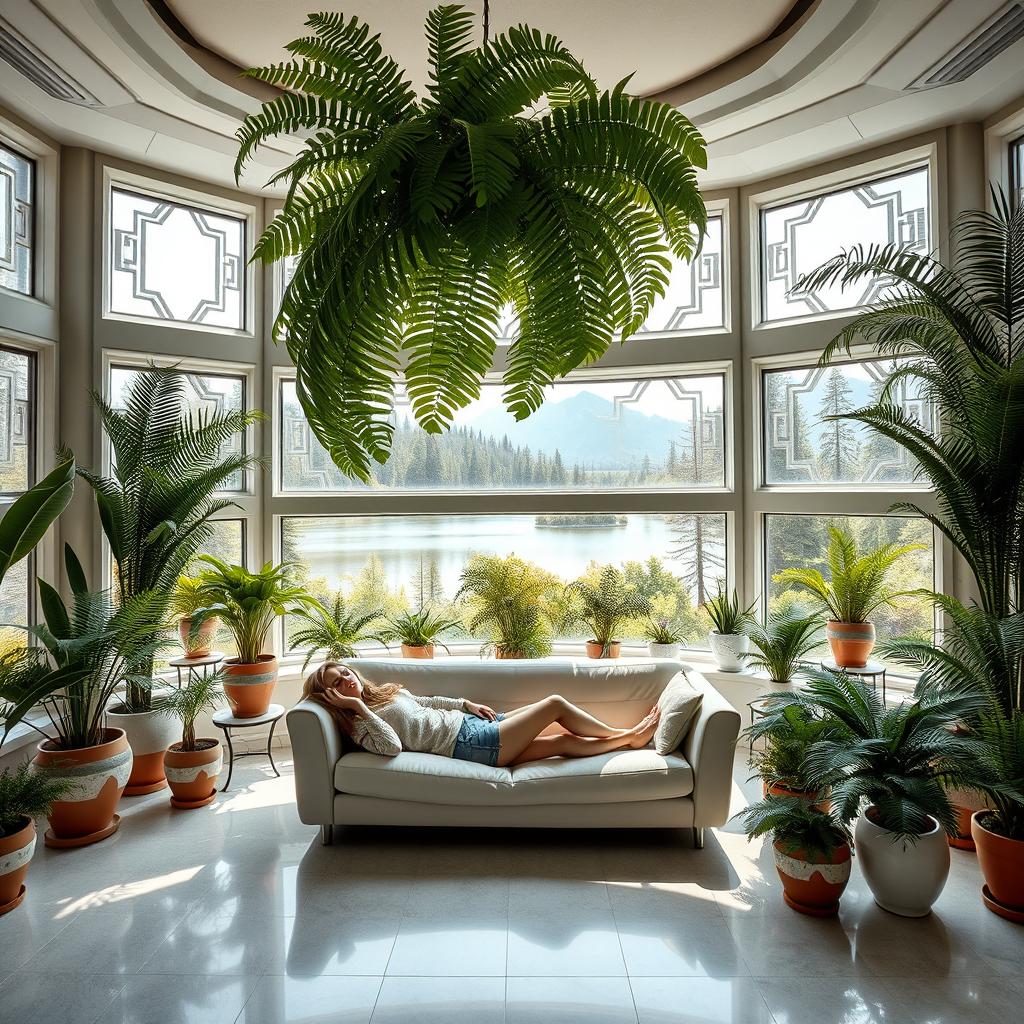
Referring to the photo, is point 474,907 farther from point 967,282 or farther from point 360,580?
point 967,282

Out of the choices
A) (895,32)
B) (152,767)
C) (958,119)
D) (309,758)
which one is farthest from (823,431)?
(152,767)

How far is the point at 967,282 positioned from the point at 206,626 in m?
4.61

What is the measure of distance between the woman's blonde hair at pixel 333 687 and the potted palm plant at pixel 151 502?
81 cm

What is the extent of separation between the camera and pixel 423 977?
7.64 feet

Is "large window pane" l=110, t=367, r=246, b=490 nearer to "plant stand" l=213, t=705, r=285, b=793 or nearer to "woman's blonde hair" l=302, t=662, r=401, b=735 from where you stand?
"plant stand" l=213, t=705, r=285, b=793

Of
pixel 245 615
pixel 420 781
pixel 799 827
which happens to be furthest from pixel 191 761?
pixel 799 827

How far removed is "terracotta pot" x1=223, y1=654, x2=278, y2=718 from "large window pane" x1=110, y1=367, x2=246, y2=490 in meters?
1.26

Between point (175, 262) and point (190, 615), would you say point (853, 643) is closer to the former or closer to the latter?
point (190, 615)

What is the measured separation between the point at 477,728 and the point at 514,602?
1.11 meters

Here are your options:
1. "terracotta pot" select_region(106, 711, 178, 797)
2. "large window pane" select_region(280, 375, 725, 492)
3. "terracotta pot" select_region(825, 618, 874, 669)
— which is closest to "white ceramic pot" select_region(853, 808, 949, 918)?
"terracotta pot" select_region(825, 618, 874, 669)

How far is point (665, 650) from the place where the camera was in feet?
14.8

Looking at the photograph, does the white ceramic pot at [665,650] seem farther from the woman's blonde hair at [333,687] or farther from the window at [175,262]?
the window at [175,262]

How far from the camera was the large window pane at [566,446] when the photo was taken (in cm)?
480

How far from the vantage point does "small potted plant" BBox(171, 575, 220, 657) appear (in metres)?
4.14
